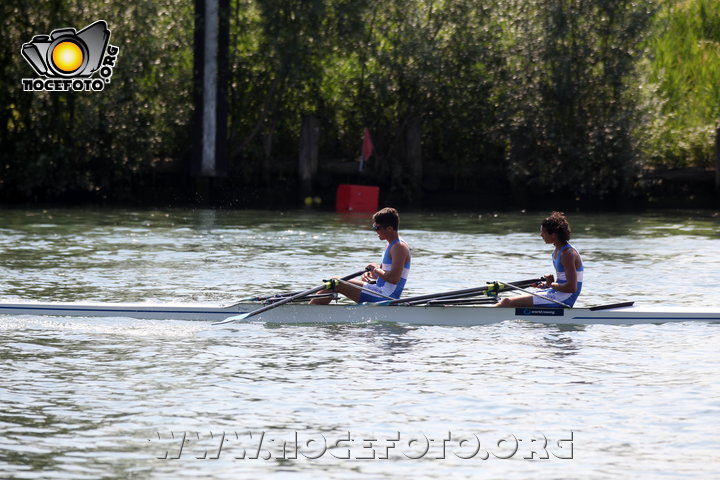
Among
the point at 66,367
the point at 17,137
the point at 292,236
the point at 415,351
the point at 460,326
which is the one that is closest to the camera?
the point at 66,367

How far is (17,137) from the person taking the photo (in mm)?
35188

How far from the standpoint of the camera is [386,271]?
1516 cm

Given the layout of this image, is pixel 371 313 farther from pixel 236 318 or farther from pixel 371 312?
Answer: pixel 236 318

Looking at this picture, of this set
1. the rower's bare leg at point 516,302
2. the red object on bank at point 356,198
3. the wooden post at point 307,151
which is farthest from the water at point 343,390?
the wooden post at point 307,151

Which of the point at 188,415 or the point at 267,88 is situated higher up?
the point at 267,88

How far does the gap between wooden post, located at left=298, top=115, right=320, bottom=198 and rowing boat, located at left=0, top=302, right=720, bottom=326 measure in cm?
2084

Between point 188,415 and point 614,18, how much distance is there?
27.3m

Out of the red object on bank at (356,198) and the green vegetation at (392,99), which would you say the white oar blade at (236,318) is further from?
the green vegetation at (392,99)

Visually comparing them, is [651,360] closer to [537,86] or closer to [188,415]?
[188,415]

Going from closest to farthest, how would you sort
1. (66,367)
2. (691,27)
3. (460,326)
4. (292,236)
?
(66,367) < (460,326) < (292,236) < (691,27)

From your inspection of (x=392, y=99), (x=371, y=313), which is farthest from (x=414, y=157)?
(x=371, y=313)

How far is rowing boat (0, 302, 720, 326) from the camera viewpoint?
48.8ft

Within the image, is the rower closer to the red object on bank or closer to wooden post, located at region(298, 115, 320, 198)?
the red object on bank

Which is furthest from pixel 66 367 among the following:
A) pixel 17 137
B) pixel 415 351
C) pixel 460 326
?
pixel 17 137
